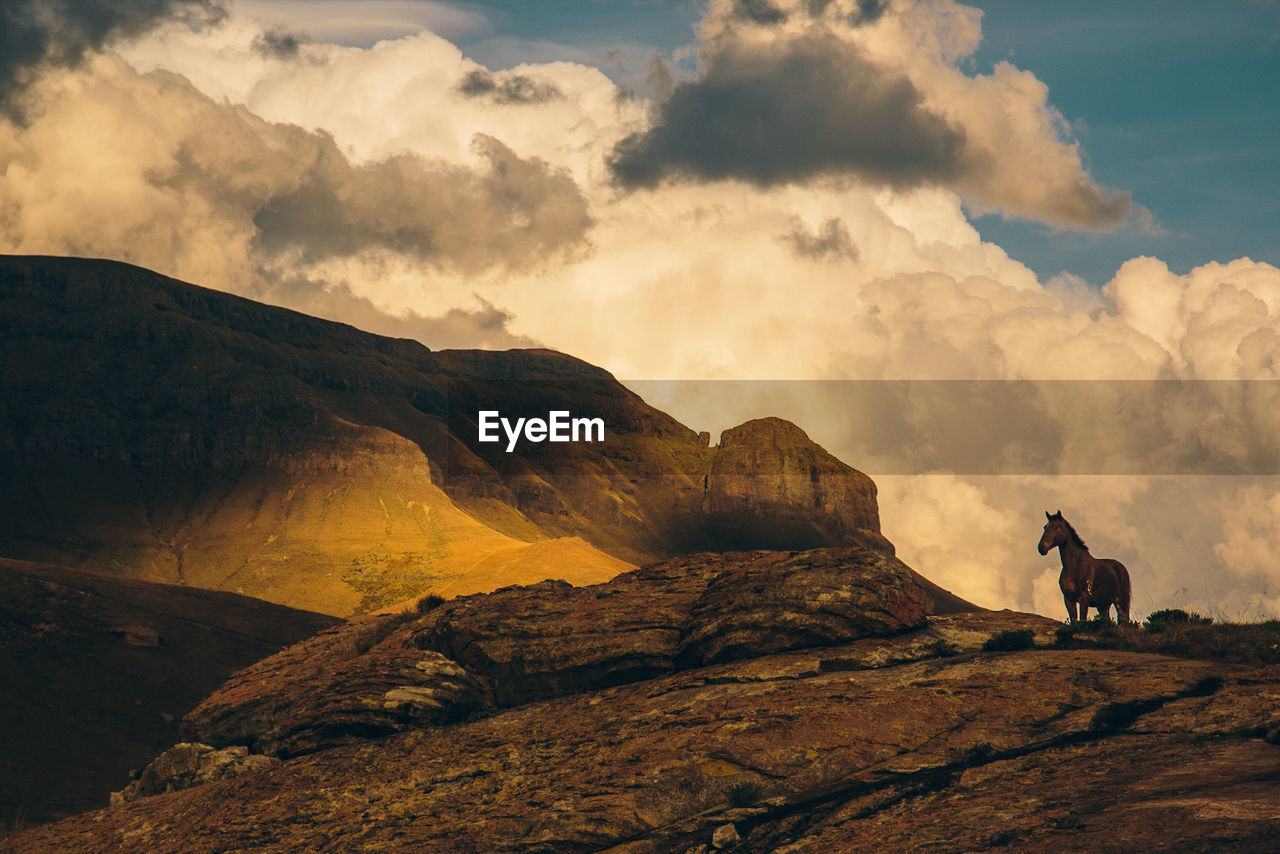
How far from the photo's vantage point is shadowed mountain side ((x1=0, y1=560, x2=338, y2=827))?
80.2 metres

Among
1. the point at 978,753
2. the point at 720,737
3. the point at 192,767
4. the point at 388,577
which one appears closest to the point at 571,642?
the point at 720,737

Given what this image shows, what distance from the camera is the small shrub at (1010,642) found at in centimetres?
2477

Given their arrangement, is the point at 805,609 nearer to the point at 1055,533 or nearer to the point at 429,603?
the point at 1055,533

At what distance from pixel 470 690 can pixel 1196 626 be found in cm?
1773

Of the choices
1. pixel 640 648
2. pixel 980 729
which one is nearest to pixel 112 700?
pixel 640 648

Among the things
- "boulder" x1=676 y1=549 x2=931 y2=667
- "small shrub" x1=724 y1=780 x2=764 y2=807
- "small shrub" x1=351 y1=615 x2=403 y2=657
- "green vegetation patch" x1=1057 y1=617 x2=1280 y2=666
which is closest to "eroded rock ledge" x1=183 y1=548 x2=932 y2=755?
"boulder" x1=676 y1=549 x2=931 y2=667

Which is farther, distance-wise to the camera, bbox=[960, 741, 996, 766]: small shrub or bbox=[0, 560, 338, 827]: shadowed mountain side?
bbox=[0, 560, 338, 827]: shadowed mountain side

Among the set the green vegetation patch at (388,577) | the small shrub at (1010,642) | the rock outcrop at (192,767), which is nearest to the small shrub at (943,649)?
the small shrub at (1010,642)

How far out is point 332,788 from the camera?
24.9 metres

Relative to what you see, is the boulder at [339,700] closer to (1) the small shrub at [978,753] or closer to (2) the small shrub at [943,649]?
(2) the small shrub at [943,649]

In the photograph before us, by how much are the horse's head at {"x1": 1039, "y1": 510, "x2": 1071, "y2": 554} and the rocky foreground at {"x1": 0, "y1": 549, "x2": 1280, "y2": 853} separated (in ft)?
12.3

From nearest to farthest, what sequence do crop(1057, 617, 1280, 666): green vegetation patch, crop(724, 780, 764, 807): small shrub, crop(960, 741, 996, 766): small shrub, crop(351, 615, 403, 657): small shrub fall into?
crop(960, 741, 996, 766): small shrub → crop(724, 780, 764, 807): small shrub → crop(1057, 617, 1280, 666): green vegetation patch → crop(351, 615, 403, 657): small shrub

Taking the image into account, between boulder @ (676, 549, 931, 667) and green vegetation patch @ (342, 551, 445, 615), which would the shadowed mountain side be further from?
boulder @ (676, 549, 931, 667)

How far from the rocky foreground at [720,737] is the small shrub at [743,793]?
0.04m
